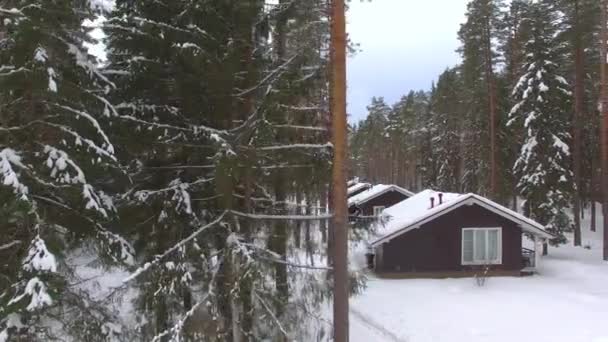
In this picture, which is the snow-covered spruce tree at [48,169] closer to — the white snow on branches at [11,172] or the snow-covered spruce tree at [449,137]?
the white snow on branches at [11,172]

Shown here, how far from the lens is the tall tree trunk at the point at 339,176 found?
8.99 metres

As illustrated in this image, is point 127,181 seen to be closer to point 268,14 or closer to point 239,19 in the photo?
point 239,19

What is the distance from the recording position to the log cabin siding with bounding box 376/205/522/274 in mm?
22266

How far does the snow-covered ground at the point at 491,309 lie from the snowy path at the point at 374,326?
0.08 ft

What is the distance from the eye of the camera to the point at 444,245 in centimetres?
2236

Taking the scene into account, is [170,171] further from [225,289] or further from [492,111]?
[492,111]

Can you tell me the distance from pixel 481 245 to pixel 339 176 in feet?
50.1

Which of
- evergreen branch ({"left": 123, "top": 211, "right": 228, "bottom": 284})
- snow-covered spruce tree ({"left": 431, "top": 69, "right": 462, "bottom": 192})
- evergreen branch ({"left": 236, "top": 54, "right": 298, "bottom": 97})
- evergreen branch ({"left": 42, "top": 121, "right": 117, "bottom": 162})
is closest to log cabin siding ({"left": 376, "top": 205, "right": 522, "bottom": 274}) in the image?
evergreen branch ({"left": 236, "top": 54, "right": 298, "bottom": 97})

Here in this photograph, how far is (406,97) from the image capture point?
238ft

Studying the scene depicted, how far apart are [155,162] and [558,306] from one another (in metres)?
13.0

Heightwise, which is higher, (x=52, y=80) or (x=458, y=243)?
(x=52, y=80)

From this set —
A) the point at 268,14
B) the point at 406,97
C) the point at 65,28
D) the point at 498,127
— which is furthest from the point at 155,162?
the point at 406,97

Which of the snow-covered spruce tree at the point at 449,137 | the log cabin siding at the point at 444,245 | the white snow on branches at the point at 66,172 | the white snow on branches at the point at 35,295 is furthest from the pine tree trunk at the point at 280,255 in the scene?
the snow-covered spruce tree at the point at 449,137

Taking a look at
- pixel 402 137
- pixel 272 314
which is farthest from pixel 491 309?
pixel 402 137
